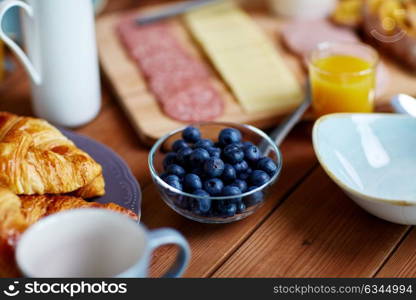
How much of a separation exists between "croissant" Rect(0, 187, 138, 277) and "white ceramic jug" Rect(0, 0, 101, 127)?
34 cm

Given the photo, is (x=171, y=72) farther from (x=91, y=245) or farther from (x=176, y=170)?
(x=91, y=245)

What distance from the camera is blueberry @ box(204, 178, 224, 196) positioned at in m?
0.96

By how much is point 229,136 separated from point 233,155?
6 centimetres

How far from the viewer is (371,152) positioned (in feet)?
3.63

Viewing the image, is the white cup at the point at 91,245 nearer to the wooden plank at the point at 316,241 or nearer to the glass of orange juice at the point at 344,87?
the wooden plank at the point at 316,241

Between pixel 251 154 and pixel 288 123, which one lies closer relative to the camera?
pixel 251 154

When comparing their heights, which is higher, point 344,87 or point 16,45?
point 16,45

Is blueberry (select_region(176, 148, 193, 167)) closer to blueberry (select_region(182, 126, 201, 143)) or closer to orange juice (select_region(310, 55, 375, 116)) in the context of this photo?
blueberry (select_region(182, 126, 201, 143))

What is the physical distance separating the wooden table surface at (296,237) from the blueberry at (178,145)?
0.10 metres

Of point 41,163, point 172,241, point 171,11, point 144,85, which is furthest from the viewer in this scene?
point 171,11
